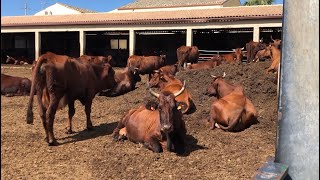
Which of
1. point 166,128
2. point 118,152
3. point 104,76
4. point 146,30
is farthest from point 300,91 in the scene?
point 146,30

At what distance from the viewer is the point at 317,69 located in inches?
80.7

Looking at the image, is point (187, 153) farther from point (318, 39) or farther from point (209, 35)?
Answer: point (209, 35)

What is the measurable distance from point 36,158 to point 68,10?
52455 millimetres

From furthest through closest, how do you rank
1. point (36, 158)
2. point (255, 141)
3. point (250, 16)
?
point (250, 16), point (255, 141), point (36, 158)

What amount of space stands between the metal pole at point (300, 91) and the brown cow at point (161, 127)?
3.93 meters

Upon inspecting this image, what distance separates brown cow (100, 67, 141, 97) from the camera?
13.0 meters

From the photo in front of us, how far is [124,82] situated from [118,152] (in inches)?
296

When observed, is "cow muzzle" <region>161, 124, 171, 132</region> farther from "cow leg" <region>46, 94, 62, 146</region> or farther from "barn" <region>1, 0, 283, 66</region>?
"barn" <region>1, 0, 283, 66</region>

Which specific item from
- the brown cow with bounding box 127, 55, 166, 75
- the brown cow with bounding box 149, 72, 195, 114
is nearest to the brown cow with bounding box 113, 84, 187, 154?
the brown cow with bounding box 149, 72, 195, 114

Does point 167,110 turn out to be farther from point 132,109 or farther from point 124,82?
point 124,82

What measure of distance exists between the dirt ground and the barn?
1408 cm

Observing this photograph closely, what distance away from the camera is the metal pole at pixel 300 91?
6.76ft

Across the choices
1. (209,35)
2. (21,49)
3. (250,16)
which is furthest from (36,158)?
(21,49)

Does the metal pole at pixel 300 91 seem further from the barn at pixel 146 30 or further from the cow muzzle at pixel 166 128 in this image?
the barn at pixel 146 30
